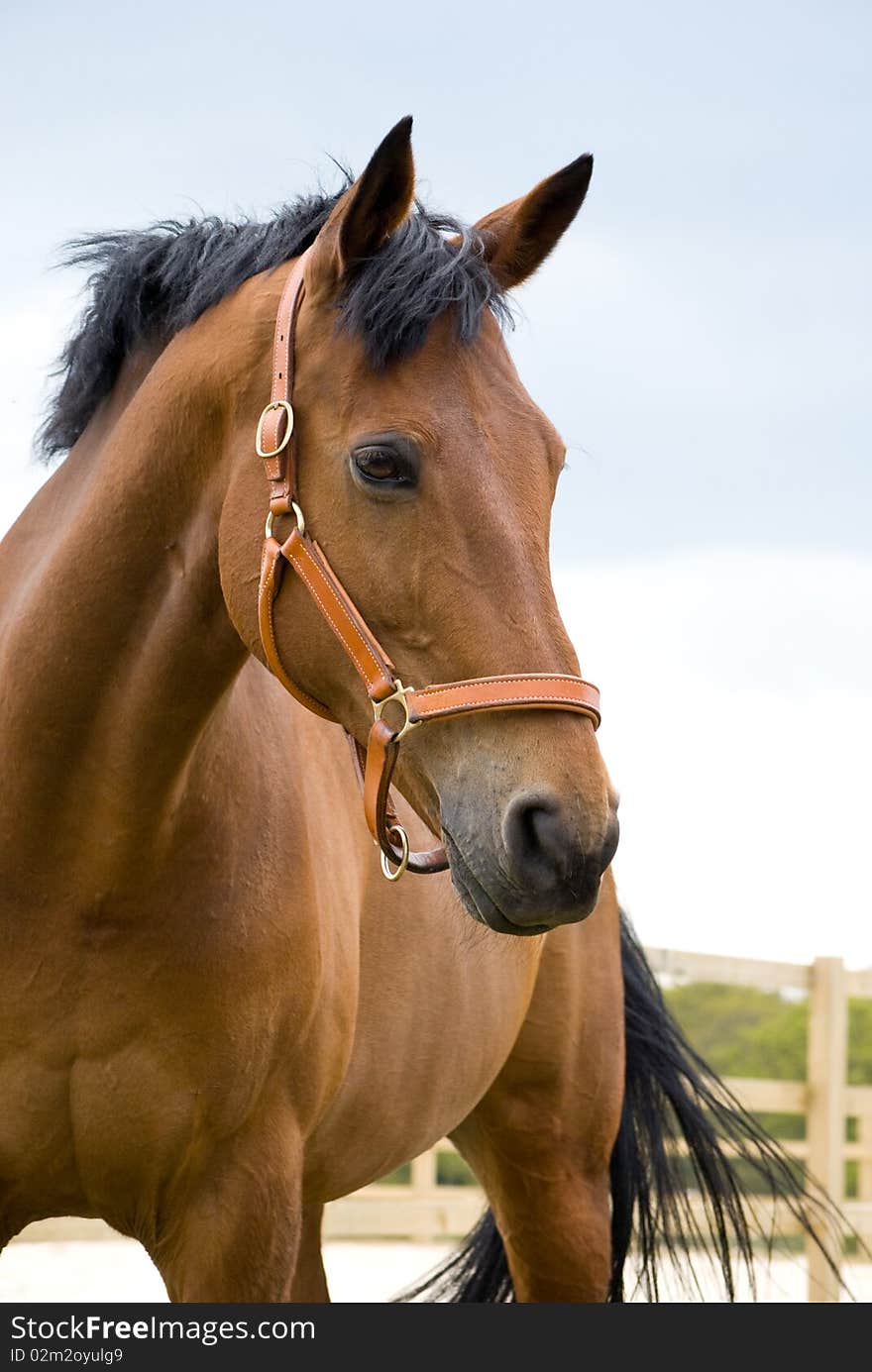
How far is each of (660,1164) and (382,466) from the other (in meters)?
3.54

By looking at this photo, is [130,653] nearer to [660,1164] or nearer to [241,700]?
[241,700]

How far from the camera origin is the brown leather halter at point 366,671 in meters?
2.38

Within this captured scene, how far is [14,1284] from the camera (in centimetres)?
714

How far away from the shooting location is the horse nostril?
7.47ft

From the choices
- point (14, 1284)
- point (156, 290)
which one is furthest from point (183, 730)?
point (14, 1284)

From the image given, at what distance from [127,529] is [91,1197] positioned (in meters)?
1.34

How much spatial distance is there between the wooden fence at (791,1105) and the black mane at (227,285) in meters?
5.53

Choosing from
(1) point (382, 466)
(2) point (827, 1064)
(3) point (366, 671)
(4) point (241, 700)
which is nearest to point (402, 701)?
(3) point (366, 671)

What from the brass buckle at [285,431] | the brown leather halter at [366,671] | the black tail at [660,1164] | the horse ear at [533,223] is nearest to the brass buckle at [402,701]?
the brown leather halter at [366,671]

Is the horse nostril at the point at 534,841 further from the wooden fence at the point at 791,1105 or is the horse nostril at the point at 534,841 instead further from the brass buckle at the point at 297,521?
the wooden fence at the point at 791,1105

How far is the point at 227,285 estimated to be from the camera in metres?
2.96

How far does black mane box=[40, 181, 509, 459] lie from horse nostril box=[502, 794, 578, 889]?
82 centimetres

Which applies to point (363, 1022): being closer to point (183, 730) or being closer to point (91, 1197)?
point (91, 1197)

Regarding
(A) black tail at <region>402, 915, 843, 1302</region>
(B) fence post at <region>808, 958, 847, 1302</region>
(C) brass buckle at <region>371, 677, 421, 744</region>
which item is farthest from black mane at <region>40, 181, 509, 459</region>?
(B) fence post at <region>808, 958, 847, 1302</region>
